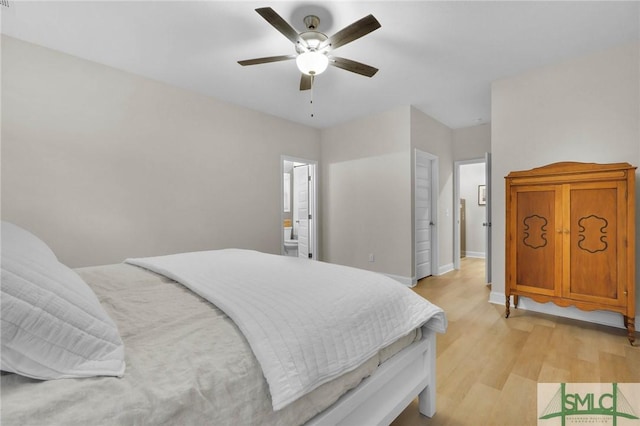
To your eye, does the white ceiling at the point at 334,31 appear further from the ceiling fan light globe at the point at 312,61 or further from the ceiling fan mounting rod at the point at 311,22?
the ceiling fan light globe at the point at 312,61

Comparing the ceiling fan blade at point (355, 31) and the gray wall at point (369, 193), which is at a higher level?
the ceiling fan blade at point (355, 31)

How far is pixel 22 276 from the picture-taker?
70 centimetres

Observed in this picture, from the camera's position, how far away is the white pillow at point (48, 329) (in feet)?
2.07

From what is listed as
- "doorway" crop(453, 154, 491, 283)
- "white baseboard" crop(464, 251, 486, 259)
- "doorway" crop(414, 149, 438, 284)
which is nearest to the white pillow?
"doorway" crop(414, 149, 438, 284)

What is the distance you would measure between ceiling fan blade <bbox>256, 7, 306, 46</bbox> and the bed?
63.1 inches

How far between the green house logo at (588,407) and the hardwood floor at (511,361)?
3.4 inches

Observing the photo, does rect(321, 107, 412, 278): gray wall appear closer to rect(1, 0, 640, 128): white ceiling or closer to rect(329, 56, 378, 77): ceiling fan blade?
rect(1, 0, 640, 128): white ceiling

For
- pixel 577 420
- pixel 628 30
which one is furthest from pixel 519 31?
pixel 577 420

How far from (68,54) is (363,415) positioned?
12.4ft

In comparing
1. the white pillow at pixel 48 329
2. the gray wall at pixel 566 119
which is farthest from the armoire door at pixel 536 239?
the white pillow at pixel 48 329

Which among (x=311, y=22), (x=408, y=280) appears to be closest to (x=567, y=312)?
(x=408, y=280)

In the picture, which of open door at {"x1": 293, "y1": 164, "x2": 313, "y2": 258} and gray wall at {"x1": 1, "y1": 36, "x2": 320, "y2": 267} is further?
open door at {"x1": 293, "y1": 164, "x2": 313, "y2": 258}

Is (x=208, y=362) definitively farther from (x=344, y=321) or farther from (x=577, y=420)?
(x=577, y=420)

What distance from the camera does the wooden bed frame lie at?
106 centimetres
